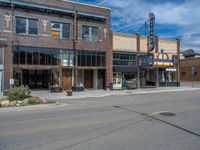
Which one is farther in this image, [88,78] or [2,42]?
[88,78]

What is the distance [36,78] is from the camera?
30.5m

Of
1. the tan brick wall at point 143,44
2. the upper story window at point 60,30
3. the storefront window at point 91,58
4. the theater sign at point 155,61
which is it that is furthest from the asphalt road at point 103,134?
the tan brick wall at point 143,44

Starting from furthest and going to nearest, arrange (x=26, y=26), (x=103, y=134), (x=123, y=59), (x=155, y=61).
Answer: (x=123, y=59) → (x=155, y=61) → (x=26, y=26) → (x=103, y=134)

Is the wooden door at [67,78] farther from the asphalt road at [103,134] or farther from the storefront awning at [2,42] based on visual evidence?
the asphalt road at [103,134]

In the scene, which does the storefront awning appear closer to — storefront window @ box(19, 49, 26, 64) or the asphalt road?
storefront window @ box(19, 49, 26, 64)

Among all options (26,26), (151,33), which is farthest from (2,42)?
(151,33)

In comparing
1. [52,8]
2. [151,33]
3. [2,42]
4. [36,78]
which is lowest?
[36,78]

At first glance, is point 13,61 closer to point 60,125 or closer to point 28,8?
point 28,8

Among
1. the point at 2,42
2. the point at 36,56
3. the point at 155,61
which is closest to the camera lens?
the point at 2,42

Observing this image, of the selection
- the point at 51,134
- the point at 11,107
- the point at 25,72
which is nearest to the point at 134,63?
the point at 25,72

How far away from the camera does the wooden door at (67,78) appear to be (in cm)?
3077

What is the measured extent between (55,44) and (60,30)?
1892mm

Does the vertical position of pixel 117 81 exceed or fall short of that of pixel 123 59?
it falls short

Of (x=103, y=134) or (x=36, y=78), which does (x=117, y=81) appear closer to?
(x=36, y=78)
